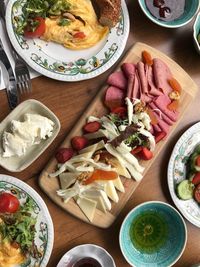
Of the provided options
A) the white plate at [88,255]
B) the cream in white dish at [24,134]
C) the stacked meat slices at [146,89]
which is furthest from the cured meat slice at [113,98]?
the white plate at [88,255]

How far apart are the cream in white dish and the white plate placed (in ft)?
1.17

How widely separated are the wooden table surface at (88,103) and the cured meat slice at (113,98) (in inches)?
2.1

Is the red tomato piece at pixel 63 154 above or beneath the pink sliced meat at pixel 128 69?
beneath

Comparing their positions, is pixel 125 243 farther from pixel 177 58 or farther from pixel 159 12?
pixel 159 12

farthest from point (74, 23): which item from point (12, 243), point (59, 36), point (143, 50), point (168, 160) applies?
point (12, 243)

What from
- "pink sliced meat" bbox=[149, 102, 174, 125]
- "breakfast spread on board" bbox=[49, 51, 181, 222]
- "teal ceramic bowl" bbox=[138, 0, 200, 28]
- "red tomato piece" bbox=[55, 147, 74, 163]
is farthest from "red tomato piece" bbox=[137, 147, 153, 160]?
"teal ceramic bowl" bbox=[138, 0, 200, 28]

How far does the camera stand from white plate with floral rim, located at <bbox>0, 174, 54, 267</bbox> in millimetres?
1619

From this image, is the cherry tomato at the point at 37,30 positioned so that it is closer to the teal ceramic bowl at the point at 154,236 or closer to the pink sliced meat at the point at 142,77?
the pink sliced meat at the point at 142,77

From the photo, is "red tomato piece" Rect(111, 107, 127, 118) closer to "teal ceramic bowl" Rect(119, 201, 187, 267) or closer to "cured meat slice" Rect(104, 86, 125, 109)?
"cured meat slice" Rect(104, 86, 125, 109)

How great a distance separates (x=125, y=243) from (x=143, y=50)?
0.65 meters

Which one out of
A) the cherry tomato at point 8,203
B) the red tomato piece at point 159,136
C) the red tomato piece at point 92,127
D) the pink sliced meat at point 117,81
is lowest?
the cherry tomato at point 8,203

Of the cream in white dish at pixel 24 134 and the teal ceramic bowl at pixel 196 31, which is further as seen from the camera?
the teal ceramic bowl at pixel 196 31

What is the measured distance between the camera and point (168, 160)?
1.78m

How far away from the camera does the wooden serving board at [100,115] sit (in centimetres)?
167
